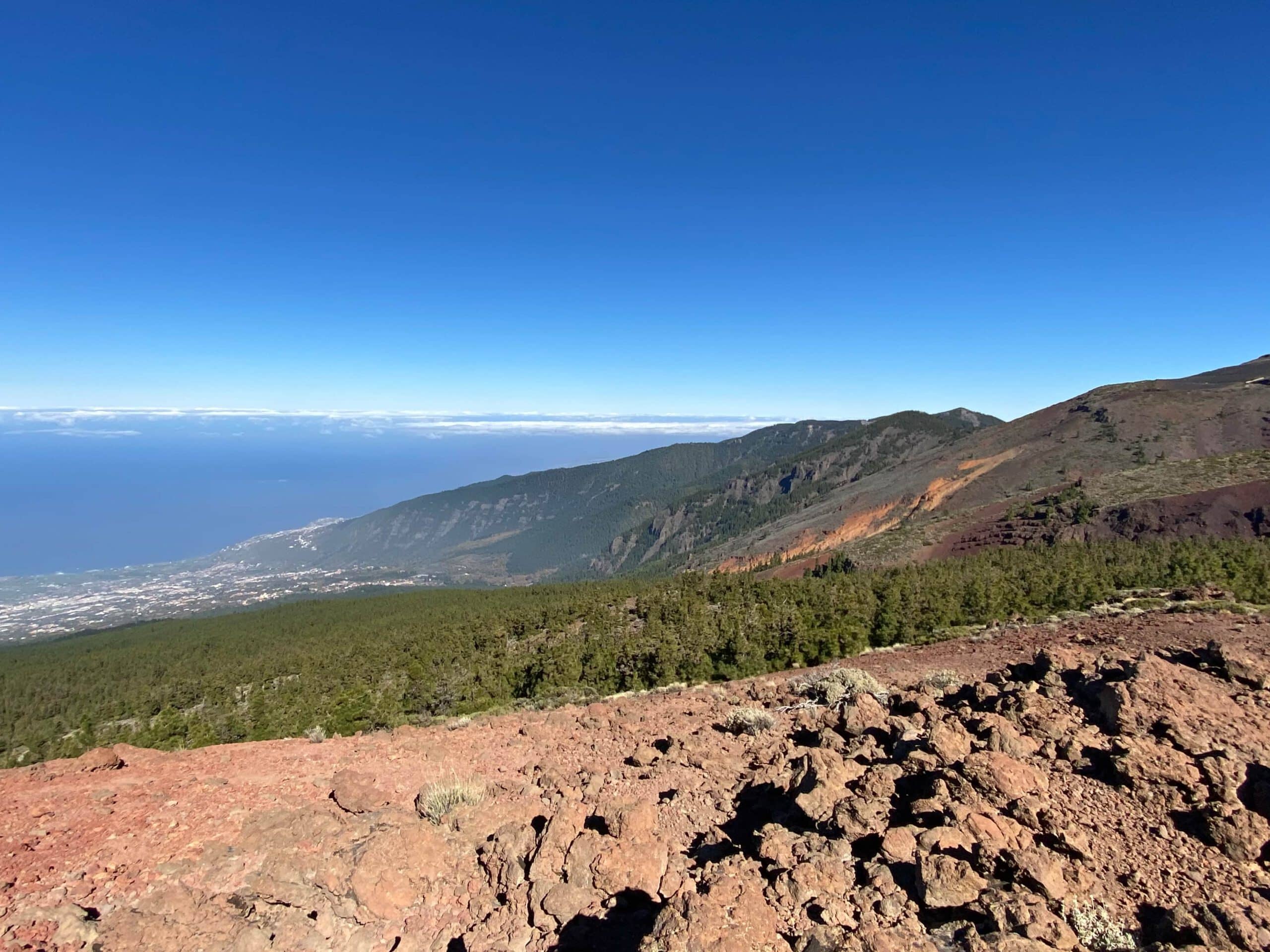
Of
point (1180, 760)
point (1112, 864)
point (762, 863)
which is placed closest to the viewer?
point (1112, 864)

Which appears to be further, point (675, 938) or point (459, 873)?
point (459, 873)

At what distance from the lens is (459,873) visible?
22.7 feet

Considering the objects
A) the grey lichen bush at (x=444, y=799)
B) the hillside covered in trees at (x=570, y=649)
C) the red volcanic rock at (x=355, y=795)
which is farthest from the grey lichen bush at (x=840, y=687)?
the hillside covered in trees at (x=570, y=649)

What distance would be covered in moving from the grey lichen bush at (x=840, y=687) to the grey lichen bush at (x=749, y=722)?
1493 millimetres

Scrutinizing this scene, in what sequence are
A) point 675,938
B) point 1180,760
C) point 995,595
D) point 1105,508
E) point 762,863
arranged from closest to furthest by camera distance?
1. point 675,938
2. point 762,863
3. point 1180,760
4. point 995,595
5. point 1105,508

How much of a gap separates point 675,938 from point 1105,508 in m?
76.2

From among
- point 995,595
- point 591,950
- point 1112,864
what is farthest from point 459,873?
point 995,595

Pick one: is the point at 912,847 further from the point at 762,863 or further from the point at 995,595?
the point at 995,595

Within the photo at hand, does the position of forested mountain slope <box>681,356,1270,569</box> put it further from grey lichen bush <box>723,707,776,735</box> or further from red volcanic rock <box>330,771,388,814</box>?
red volcanic rock <box>330,771,388,814</box>

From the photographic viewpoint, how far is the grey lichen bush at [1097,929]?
4.48 m

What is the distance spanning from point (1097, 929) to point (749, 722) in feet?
21.6

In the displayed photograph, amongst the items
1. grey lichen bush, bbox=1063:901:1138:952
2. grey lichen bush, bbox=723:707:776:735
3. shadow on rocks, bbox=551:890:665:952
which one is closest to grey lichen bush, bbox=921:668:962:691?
grey lichen bush, bbox=723:707:776:735

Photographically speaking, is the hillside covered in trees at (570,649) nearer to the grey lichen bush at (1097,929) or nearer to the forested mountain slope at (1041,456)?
the grey lichen bush at (1097,929)

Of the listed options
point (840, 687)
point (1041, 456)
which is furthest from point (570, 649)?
point (1041, 456)
